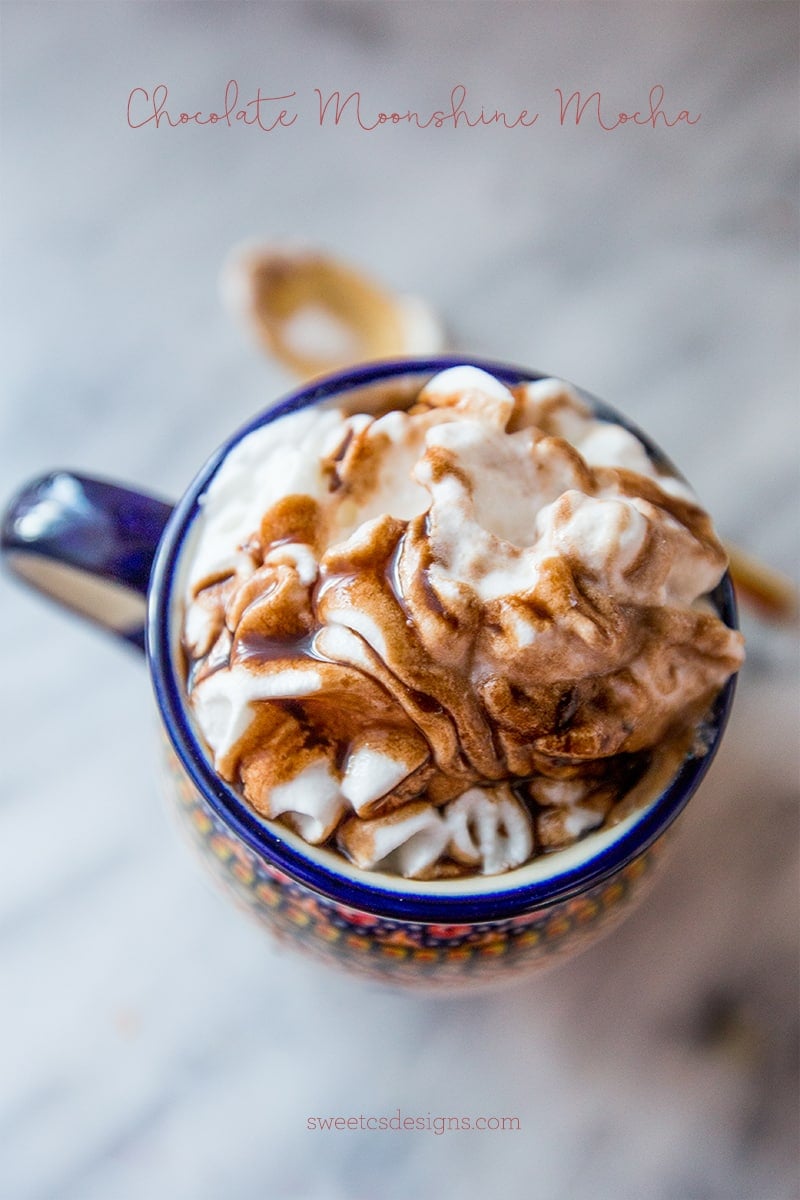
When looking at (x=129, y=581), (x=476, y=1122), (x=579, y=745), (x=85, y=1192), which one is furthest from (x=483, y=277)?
(x=85, y=1192)

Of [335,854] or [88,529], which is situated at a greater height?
[88,529]

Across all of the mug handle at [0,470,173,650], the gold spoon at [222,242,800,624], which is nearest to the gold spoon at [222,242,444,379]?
the gold spoon at [222,242,800,624]

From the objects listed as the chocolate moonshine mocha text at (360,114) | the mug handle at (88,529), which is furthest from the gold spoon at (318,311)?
the mug handle at (88,529)

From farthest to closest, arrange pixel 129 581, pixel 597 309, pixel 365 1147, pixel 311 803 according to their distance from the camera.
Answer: pixel 597 309 < pixel 365 1147 < pixel 129 581 < pixel 311 803

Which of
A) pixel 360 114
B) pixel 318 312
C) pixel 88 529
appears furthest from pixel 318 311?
pixel 88 529

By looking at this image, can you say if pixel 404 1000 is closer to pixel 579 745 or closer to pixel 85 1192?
pixel 85 1192

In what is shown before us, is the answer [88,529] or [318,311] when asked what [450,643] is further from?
[318,311]

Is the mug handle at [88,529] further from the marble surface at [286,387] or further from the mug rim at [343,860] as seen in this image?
the marble surface at [286,387]
